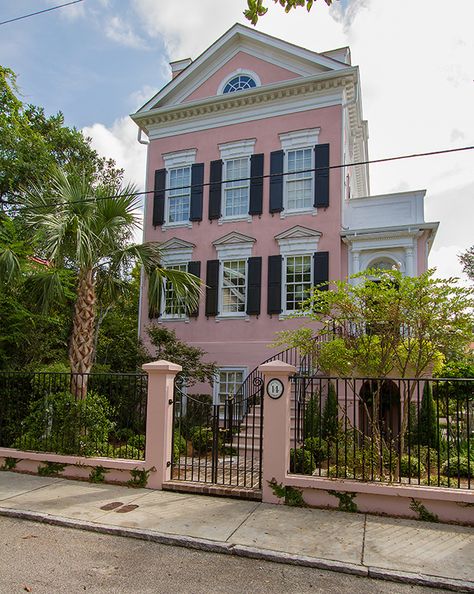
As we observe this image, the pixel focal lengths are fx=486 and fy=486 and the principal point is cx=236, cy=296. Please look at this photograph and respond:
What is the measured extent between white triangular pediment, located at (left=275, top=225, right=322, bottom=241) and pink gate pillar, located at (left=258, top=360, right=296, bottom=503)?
25.5ft

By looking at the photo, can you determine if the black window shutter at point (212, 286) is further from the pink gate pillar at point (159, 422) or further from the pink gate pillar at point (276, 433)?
the pink gate pillar at point (276, 433)

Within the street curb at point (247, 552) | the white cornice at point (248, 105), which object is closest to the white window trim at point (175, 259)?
the white cornice at point (248, 105)

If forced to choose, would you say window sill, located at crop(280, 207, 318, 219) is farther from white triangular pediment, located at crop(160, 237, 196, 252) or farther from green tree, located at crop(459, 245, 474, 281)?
green tree, located at crop(459, 245, 474, 281)

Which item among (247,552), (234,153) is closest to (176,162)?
(234,153)

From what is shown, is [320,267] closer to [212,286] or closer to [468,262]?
[212,286]

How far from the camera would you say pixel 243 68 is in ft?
51.6

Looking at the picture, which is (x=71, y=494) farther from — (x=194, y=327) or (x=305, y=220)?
(x=305, y=220)

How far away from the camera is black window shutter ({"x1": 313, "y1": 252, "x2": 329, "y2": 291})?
13.7 m

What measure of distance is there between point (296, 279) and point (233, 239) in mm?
2381

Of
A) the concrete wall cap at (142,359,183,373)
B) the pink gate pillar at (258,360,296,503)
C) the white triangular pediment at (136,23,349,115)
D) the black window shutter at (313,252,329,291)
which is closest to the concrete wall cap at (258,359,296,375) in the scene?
the pink gate pillar at (258,360,296,503)

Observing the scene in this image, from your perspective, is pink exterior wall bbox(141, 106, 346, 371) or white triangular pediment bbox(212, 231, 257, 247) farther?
white triangular pediment bbox(212, 231, 257, 247)

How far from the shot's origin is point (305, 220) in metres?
14.3

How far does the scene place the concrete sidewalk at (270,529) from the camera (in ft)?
15.3

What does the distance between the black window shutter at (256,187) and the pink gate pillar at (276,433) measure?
28.6ft
